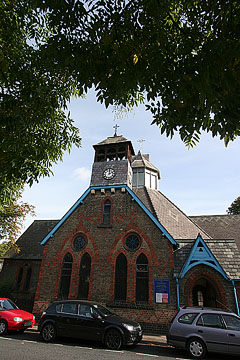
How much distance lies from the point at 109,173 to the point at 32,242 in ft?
34.8

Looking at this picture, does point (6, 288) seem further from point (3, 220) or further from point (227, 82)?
point (227, 82)

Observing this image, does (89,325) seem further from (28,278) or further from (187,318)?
(28,278)

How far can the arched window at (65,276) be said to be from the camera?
15.1 metres

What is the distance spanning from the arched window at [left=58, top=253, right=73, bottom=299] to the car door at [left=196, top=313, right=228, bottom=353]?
9379 millimetres

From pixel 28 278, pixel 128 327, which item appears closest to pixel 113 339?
pixel 128 327

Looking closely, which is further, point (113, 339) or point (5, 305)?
point (5, 305)

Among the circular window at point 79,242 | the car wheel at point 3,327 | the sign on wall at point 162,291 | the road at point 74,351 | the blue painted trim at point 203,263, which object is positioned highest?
the circular window at point 79,242

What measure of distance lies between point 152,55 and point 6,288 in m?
20.1

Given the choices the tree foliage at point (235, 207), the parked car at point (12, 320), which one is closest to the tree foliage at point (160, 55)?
the parked car at point (12, 320)

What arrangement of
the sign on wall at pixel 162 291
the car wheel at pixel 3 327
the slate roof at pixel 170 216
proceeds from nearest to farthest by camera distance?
the car wheel at pixel 3 327, the sign on wall at pixel 162 291, the slate roof at pixel 170 216

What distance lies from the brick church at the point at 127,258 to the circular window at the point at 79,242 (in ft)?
0.22

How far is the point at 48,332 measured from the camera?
9.41 meters

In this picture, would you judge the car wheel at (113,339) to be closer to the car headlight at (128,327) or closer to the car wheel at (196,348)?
the car headlight at (128,327)

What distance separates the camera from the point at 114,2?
4059 mm
